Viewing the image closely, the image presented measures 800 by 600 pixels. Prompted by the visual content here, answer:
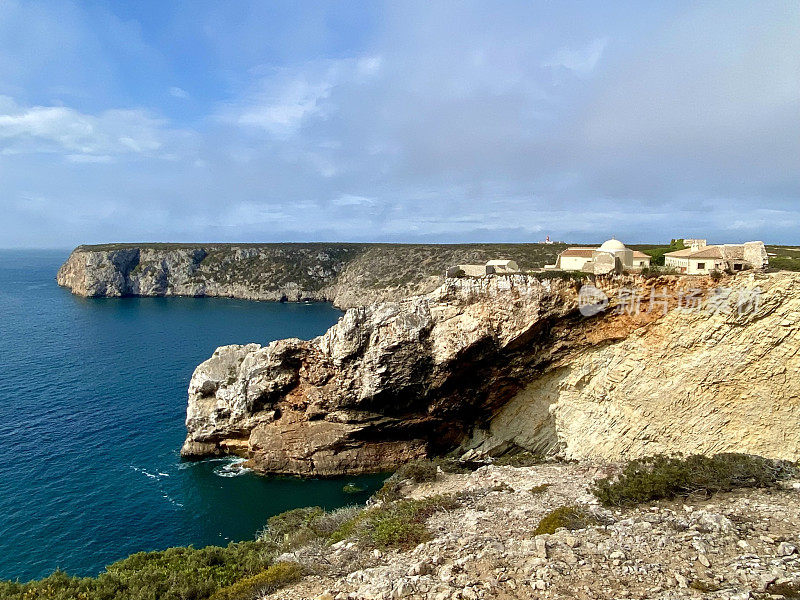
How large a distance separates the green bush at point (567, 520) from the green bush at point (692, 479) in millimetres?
1924

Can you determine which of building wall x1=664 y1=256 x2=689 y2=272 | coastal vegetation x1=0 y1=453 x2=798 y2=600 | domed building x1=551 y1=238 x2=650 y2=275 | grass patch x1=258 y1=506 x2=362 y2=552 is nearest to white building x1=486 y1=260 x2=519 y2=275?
domed building x1=551 y1=238 x2=650 y2=275

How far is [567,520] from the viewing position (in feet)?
46.4

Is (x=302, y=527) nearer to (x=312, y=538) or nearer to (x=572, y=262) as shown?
Result: (x=312, y=538)

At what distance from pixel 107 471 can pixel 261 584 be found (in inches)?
871

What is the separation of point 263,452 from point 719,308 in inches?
1103

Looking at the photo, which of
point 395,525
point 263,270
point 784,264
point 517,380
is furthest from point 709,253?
point 263,270

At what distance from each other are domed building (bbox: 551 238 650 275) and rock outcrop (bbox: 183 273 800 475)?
3.72ft

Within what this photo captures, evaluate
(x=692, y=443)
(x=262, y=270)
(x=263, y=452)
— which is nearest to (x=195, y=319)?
(x=262, y=270)

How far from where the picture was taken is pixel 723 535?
1202 centimetres

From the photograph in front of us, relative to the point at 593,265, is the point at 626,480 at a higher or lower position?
lower

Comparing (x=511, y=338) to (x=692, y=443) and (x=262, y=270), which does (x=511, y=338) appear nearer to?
(x=692, y=443)

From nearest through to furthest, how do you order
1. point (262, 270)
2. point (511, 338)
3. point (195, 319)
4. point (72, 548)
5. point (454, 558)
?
point (454, 558) → point (72, 548) → point (511, 338) → point (195, 319) → point (262, 270)

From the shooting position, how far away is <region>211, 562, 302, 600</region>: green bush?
11641 millimetres

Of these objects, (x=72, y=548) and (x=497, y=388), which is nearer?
(x=72, y=548)
